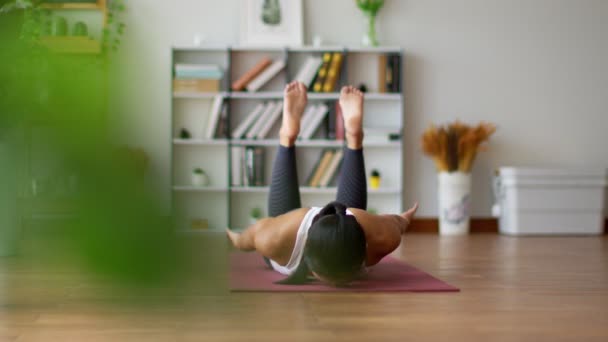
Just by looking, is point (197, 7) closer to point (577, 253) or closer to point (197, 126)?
point (197, 126)

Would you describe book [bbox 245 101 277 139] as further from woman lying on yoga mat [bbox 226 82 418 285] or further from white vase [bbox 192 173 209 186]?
woman lying on yoga mat [bbox 226 82 418 285]

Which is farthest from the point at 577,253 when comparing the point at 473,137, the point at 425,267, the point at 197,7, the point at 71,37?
the point at 71,37

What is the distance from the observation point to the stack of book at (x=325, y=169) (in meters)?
4.54

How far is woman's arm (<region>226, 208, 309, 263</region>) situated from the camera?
1.88 meters

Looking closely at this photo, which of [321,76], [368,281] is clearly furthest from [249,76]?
[368,281]

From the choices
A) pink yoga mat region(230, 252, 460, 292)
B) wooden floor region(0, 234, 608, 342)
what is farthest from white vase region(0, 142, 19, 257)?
pink yoga mat region(230, 252, 460, 292)

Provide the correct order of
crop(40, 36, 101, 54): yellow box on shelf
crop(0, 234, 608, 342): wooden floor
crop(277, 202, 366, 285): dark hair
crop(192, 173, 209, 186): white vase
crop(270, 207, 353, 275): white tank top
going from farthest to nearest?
1. crop(192, 173, 209, 186): white vase
2. crop(270, 207, 353, 275): white tank top
3. crop(277, 202, 366, 285): dark hair
4. crop(0, 234, 608, 342): wooden floor
5. crop(40, 36, 101, 54): yellow box on shelf

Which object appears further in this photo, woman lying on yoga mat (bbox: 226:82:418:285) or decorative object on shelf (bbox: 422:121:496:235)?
decorative object on shelf (bbox: 422:121:496:235)

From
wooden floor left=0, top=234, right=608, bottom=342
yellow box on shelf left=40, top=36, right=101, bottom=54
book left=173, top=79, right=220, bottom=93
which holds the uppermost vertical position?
book left=173, top=79, right=220, bottom=93

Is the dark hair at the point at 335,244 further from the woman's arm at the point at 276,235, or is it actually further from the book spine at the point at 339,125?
the book spine at the point at 339,125

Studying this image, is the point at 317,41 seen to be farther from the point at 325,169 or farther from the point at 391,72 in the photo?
the point at 325,169

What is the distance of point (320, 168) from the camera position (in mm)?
4547

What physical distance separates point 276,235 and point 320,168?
2657 millimetres

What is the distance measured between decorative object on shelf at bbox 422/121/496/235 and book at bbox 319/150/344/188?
0.58 m
